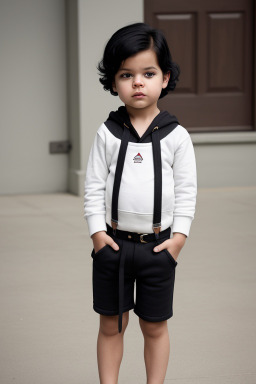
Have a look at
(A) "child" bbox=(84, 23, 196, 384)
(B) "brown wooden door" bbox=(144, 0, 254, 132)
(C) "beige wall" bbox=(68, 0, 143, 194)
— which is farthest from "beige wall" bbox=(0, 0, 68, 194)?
(A) "child" bbox=(84, 23, 196, 384)

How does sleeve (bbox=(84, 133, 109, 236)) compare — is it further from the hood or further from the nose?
the nose

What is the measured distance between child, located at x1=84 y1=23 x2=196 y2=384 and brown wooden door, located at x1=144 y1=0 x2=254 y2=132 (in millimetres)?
4861

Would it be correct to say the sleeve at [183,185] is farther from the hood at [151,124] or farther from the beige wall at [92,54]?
the beige wall at [92,54]

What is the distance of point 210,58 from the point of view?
23.3 ft

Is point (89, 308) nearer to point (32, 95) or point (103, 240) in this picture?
point (103, 240)

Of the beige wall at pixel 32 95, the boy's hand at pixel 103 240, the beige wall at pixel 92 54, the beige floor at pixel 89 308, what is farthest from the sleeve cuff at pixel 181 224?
the beige wall at pixel 32 95

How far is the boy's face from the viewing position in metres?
2.17

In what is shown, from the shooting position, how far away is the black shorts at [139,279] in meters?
2.22

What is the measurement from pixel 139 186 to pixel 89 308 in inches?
54.7

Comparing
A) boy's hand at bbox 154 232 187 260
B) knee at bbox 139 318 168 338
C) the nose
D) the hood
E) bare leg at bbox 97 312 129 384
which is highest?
the nose

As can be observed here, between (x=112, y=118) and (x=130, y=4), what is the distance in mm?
4644

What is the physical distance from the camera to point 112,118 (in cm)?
227

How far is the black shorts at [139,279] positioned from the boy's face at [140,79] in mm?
437

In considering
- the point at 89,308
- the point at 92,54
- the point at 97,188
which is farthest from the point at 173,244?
→ the point at 92,54
